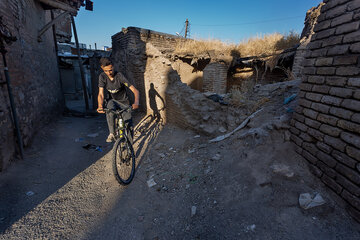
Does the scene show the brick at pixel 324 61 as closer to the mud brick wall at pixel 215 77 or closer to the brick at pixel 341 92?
the brick at pixel 341 92

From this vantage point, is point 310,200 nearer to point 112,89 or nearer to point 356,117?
point 356,117

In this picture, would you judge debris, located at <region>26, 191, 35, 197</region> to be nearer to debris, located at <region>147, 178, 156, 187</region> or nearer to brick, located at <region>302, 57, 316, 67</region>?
debris, located at <region>147, 178, 156, 187</region>

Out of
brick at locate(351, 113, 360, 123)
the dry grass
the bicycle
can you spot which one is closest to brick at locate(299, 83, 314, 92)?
brick at locate(351, 113, 360, 123)

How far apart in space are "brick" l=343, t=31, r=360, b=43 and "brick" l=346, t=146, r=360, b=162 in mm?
982

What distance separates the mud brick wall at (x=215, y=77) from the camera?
26.2ft

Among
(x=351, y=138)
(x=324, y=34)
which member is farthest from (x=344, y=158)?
(x=324, y=34)

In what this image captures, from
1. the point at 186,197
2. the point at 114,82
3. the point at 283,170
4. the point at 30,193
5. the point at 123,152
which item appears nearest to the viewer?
the point at 283,170

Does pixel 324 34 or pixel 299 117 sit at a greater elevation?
pixel 324 34

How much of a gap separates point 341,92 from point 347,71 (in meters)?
0.20

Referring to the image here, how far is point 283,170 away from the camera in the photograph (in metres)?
2.06

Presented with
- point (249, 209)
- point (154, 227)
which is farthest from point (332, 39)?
point (154, 227)

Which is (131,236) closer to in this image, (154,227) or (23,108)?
(154,227)

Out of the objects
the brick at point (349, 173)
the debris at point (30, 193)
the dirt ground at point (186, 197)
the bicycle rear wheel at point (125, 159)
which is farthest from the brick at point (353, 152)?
the debris at point (30, 193)

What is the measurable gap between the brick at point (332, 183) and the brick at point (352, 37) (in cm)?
136
